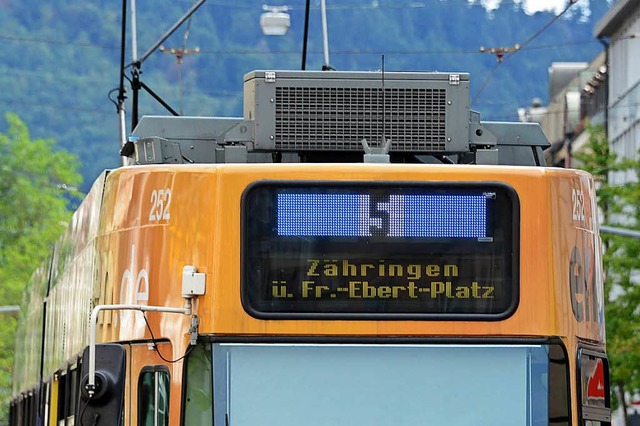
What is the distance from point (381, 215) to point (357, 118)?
48.5 inches

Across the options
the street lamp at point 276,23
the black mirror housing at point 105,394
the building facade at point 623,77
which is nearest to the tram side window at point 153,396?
the black mirror housing at point 105,394

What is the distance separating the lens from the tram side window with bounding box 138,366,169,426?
8.68 m

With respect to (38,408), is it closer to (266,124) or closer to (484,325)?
(266,124)

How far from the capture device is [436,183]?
852 centimetres

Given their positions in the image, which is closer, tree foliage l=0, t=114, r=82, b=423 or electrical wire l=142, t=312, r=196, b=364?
electrical wire l=142, t=312, r=196, b=364

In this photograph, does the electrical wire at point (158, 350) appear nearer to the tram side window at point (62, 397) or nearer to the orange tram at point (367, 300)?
the orange tram at point (367, 300)

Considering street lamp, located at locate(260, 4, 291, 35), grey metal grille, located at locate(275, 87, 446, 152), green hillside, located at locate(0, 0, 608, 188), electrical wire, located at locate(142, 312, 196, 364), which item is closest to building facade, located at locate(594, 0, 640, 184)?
street lamp, located at locate(260, 4, 291, 35)

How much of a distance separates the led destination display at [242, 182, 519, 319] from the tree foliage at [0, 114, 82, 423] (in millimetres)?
57920

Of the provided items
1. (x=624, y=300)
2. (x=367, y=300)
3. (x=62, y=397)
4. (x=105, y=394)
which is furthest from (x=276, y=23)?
(x=105, y=394)

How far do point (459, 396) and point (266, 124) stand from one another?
2.01 metres

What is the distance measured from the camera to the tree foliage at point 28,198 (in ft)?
219

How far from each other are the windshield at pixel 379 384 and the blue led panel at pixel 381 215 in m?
0.51

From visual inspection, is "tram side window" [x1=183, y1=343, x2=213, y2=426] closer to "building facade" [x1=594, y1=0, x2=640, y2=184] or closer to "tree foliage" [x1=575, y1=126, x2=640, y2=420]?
"tree foliage" [x1=575, y1=126, x2=640, y2=420]

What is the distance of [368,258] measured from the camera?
8.45 m
